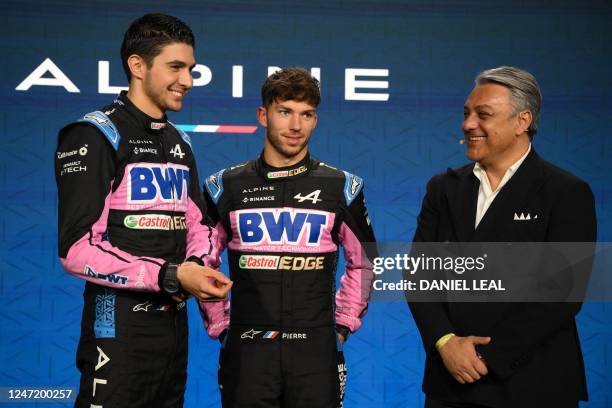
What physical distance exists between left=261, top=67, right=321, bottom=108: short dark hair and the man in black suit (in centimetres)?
56

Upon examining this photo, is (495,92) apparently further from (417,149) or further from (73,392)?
(73,392)

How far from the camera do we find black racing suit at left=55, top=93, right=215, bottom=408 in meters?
2.03

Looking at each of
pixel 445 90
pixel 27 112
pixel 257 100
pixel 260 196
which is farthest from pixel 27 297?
pixel 445 90

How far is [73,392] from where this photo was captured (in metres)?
3.94

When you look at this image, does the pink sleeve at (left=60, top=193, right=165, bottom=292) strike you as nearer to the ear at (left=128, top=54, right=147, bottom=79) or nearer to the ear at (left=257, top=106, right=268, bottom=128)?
the ear at (left=128, top=54, right=147, bottom=79)

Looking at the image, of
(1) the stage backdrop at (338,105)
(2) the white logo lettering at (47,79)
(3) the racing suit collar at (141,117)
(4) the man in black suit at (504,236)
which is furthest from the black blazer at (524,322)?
(2) the white logo lettering at (47,79)

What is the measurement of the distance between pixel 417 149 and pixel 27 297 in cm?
206

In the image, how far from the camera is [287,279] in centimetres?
252

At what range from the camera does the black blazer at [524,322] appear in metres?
2.05

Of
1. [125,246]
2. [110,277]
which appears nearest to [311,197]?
[125,246]

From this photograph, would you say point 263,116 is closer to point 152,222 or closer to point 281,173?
point 281,173

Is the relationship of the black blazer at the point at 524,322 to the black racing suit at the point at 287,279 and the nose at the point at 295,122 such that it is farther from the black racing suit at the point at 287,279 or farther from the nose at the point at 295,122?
the nose at the point at 295,122

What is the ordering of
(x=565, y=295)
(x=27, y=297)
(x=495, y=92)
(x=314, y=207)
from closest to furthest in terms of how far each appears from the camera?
(x=565, y=295) → (x=495, y=92) → (x=314, y=207) → (x=27, y=297)

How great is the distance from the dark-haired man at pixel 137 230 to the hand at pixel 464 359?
627 mm
